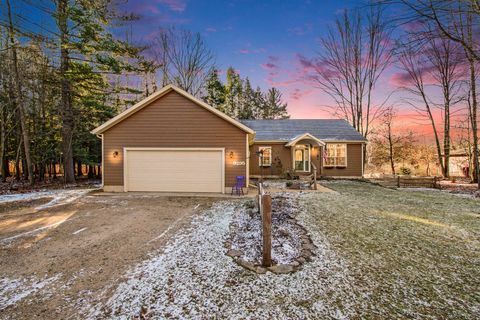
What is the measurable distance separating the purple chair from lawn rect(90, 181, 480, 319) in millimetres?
4329

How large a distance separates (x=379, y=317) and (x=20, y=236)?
715 centimetres

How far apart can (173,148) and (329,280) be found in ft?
28.2

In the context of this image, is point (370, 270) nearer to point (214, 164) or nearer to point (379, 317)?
point (379, 317)

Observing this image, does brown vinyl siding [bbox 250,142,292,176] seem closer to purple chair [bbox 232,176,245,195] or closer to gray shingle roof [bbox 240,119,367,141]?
gray shingle roof [bbox 240,119,367,141]

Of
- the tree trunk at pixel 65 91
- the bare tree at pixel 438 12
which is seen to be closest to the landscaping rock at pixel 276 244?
the bare tree at pixel 438 12

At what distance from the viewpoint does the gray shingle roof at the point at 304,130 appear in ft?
55.7

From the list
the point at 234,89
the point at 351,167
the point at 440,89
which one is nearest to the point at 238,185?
the point at 351,167

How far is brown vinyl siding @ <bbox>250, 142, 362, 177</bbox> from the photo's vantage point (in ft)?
54.3

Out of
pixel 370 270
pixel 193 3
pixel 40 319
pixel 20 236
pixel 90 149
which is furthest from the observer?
pixel 90 149

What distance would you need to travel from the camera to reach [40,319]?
2.47 metres

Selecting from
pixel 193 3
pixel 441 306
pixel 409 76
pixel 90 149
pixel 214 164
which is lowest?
pixel 441 306

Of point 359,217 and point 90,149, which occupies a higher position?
point 90,149

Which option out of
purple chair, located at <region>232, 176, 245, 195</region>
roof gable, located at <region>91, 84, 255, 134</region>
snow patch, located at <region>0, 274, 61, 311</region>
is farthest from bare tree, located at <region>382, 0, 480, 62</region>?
purple chair, located at <region>232, 176, 245, 195</region>

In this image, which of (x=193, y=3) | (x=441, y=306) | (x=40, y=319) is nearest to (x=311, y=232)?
(x=441, y=306)
